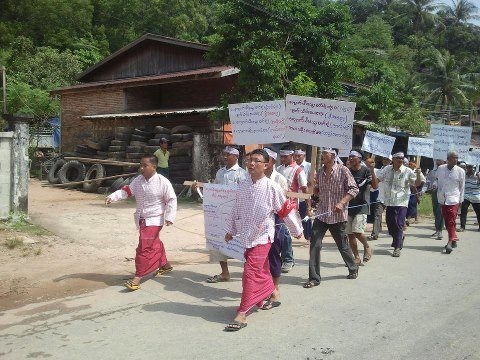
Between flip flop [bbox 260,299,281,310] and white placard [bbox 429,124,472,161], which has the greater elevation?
white placard [bbox 429,124,472,161]

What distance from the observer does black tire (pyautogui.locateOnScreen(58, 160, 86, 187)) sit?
16.3 metres

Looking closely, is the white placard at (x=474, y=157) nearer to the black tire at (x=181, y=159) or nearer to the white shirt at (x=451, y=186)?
the white shirt at (x=451, y=186)

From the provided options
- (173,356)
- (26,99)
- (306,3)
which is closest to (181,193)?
(306,3)

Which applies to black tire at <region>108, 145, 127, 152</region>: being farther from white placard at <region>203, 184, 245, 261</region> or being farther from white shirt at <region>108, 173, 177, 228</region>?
white placard at <region>203, 184, 245, 261</region>

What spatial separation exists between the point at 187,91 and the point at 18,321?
15.2m

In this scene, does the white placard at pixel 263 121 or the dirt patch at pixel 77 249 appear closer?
the dirt patch at pixel 77 249

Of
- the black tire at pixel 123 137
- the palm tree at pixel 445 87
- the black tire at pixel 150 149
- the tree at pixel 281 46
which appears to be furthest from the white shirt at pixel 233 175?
the palm tree at pixel 445 87

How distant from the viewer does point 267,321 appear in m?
4.70

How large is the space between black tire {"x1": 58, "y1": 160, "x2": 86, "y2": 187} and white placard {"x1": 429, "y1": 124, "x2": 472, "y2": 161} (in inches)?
437

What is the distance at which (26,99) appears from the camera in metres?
25.1

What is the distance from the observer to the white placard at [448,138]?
1052 centimetres

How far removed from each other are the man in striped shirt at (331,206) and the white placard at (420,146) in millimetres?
5530

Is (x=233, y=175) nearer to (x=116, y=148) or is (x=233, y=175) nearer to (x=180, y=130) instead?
(x=180, y=130)

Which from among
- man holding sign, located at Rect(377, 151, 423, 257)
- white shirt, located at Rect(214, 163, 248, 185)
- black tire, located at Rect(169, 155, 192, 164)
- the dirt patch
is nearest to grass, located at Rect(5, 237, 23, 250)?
the dirt patch
